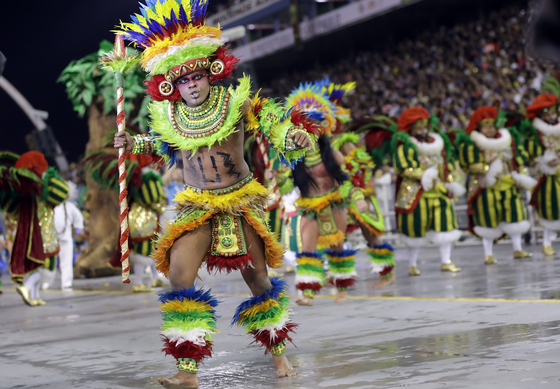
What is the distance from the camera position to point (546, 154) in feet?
30.5

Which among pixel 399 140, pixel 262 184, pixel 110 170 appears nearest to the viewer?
pixel 262 184

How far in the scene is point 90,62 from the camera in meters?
12.8

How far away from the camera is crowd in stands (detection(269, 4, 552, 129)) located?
16.1m

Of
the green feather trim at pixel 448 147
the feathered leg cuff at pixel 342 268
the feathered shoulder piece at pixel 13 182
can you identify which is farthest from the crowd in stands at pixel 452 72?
the feathered shoulder piece at pixel 13 182

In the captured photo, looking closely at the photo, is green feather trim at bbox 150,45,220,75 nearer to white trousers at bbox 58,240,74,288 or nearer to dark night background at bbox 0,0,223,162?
white trousers at bbox 58,240,74,288

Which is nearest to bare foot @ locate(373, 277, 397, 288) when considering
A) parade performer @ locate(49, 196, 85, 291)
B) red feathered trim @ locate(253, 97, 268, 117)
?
red feathered trim @ locate(253, 97, 268, 117)

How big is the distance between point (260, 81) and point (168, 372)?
89.2ft

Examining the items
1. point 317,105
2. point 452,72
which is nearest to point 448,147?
point 317,105

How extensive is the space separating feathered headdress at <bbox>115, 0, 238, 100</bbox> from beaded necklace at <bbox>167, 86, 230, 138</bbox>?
99 millimetres

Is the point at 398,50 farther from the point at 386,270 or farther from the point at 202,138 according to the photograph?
the point at 202,138

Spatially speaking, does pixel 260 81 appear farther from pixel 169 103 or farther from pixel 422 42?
pixel 169 103

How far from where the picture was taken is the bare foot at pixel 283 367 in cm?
371

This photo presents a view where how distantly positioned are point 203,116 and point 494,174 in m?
6.09

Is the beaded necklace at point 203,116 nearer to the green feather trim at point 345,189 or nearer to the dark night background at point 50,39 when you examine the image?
the green feather trim at point 345,189
